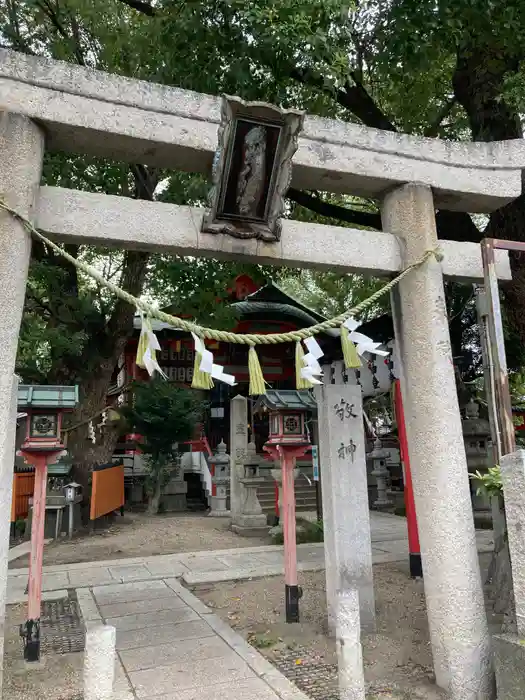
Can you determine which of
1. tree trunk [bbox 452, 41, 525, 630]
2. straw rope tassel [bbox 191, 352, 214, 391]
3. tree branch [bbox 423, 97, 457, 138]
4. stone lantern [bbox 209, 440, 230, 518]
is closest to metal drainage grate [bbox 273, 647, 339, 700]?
straw rope tassel [bbox 191, 352, 214, 391]

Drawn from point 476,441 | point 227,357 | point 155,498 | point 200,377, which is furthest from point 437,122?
point 227,357

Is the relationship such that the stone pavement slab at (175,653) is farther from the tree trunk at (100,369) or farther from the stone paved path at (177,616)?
the tree trunk at (100,369)

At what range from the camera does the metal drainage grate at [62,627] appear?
4875mm

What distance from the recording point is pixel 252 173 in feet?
12.5

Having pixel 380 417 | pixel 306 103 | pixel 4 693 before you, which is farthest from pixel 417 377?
pixel 380 417

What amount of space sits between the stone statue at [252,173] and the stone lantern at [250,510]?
8381 mm

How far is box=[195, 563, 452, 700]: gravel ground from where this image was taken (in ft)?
12.9

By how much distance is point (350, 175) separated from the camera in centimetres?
426

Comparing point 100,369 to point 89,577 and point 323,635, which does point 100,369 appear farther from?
point 323,635

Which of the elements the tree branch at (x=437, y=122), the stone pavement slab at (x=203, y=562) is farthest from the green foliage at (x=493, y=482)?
the tree branch at (x=437, y=122)

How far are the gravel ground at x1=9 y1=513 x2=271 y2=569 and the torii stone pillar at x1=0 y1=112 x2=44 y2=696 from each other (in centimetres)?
620

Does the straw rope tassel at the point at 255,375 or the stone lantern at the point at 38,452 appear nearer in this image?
the straw rope tassel at the point at 255,375

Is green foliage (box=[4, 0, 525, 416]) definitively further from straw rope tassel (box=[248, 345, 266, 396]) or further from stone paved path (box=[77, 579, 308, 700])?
stone paved path (box=[77, 579, 308, 700])

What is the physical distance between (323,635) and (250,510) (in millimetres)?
6544
